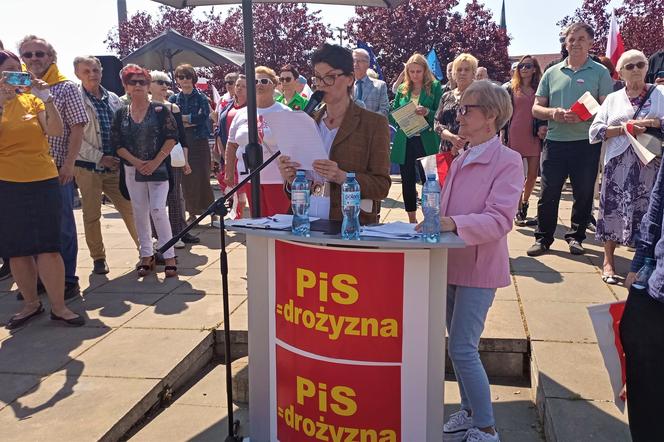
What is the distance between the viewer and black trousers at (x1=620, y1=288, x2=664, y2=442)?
1968mm

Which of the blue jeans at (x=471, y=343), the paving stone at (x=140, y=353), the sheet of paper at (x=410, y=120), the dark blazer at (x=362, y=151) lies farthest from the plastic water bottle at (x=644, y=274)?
the sheet of paper at (x=410, y=120)

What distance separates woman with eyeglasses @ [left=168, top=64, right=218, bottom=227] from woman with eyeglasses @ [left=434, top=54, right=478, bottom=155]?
11.1 ft

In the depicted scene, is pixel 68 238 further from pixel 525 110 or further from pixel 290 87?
pixel 525 110

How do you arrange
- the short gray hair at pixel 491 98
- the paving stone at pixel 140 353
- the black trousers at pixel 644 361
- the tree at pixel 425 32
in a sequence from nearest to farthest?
the black trousers at pixel 644 361
the short gray hair at pixel 491 98
the paving stone at pixel 140 353
the tree at pixel 425 32

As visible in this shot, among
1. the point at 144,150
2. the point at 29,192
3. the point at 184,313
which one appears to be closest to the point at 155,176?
the point at 144,150

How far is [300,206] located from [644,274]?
1.41 m

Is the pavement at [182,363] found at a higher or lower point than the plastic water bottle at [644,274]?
lower

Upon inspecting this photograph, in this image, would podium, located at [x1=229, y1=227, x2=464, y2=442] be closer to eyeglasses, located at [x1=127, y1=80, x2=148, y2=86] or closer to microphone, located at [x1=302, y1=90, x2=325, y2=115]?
microphone, located at [x1=302, y1=90, x2=325, y2=115]

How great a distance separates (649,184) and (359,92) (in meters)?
3.60

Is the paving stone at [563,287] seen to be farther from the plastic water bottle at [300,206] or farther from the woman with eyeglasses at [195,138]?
the woman with eyeglasses at [195,138]

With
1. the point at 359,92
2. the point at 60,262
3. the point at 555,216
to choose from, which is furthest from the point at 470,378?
the point at 359,92

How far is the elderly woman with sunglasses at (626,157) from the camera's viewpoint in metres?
4.59

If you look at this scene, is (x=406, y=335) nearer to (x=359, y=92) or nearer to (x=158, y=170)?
(x=158, y=170)

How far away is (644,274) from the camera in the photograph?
2.03m
